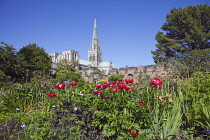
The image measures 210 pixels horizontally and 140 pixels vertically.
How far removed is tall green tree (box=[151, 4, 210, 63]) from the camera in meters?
26.2

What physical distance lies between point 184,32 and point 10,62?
28.7 meters

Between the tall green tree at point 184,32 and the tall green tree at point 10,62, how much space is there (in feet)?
69.2

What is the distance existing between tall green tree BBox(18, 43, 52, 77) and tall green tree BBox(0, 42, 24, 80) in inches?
195

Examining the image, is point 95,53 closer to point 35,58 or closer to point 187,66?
point 35,58

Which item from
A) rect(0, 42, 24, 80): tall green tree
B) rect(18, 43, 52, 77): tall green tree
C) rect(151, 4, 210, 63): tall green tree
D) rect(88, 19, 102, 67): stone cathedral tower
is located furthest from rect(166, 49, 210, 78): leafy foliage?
rect(88, 19, 102, 67): stone cathedral tower

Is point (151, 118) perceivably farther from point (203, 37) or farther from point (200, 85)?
point (203, 37)

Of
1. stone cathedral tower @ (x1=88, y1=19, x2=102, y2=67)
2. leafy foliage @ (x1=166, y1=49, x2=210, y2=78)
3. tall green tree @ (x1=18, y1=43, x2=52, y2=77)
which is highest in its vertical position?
stone cathedral tower @ (x1=88, y1=19, x2=102, y2=67)

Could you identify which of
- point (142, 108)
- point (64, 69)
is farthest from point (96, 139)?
point (64, 69)

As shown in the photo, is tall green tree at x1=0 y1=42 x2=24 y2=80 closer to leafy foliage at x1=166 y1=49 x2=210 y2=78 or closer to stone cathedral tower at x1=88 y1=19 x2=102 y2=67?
leafy foliage at x1=166 y1=49 x2=210 y2=78

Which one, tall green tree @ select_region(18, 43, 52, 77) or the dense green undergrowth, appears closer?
the dense green undergrowth

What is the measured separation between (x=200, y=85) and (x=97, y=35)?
351 ft

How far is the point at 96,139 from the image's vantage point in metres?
2.41

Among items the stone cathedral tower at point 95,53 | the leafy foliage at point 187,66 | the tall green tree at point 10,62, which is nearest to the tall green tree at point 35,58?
the tall green tree at point 10,62

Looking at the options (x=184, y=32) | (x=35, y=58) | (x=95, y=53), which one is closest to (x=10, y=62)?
(x=35, y=58)
